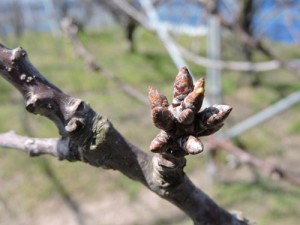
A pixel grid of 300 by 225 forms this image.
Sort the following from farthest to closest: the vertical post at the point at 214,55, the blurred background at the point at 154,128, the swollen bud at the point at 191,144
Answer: the vertical post at the point at 214,55
the blurred background at the point at 154,128
the swollen bud at the point at 191,144

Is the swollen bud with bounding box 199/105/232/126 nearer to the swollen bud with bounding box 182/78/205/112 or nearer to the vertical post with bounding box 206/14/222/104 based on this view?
the swollen bud with bounding box 182/78/205/112

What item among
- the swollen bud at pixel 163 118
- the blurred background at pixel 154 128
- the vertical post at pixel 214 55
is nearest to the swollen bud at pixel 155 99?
the swollen bud at pixel 163 118

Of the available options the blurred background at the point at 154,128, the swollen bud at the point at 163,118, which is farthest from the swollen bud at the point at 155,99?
the blurred background at the point at 154,128

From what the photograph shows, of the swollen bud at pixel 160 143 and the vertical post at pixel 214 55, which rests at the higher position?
the vertical post at pixel 214 55

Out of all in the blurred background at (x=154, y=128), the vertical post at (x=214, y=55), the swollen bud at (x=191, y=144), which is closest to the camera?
the swollen bud at (x=191, y=144)

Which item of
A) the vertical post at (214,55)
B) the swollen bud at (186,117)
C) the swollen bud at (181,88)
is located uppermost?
the vertical post at (214,55)

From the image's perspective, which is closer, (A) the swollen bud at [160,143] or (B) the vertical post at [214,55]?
(A) the swollen bud at [160,143]

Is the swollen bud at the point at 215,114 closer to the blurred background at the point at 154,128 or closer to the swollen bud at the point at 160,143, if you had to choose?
the swollen bud at the point at 160,143

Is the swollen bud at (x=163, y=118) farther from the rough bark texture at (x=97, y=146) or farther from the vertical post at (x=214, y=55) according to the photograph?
the vertical post at (x=214, y=55)

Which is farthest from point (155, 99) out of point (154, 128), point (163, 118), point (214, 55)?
point (154, 128)
